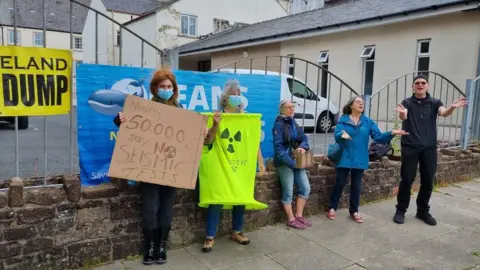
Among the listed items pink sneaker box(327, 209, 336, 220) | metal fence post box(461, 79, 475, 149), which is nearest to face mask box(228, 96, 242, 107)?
pink sneaker box(327, 209, 336, 220)

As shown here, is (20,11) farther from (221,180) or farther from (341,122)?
(341,122)

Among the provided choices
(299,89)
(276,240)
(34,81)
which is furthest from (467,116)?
(34,81)

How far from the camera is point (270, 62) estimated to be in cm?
1728

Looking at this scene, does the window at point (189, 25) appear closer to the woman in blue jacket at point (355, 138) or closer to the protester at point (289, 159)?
the woman in blue jacket at point (355, 138)

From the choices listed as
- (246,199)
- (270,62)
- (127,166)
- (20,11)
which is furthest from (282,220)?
(270,62)

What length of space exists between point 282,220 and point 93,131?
2.38 metres

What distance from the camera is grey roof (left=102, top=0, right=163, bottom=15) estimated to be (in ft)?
114

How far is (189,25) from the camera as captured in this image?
27.1m

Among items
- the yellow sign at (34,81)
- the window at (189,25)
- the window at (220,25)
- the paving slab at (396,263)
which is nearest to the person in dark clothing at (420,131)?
the paving slab at (396,263)

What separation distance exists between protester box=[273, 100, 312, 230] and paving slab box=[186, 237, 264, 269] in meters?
0.79

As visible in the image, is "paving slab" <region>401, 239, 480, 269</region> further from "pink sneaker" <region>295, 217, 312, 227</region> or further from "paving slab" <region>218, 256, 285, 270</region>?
"paving slab" <region>218, 256, 285, 270</region>

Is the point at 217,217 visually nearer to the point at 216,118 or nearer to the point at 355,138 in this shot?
the point at 216,118

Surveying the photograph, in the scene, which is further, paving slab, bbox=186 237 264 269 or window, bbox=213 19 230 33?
window, bbox=213 19 230 33

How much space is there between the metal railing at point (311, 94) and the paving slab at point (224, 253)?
1740 millimetres
